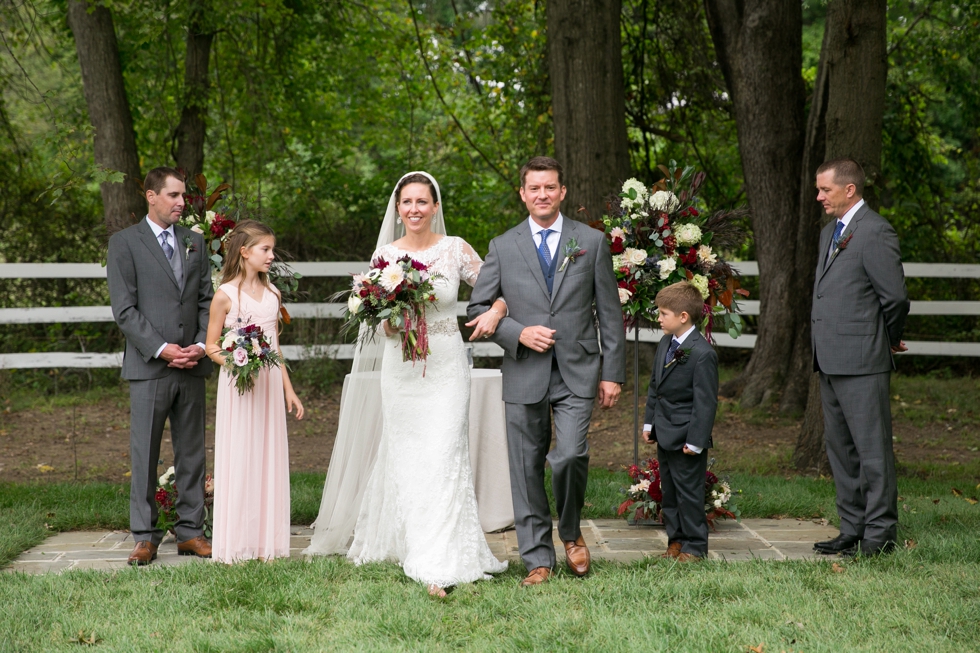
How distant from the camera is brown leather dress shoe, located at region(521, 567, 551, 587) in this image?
16.7ft

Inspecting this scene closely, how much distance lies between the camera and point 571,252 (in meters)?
5.19

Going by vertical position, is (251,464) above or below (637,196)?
below

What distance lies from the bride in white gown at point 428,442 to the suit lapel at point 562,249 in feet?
1.04

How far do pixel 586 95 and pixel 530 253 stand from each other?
5.50 m

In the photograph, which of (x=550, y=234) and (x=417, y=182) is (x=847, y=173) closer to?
(x=550, y=234)

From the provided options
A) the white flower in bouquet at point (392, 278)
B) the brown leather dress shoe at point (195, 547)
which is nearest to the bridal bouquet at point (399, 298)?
the white flower in bouquet at point (392, 278)

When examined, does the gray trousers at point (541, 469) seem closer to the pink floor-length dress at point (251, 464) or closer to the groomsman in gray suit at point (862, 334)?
the pink floor-length dress at point (251, 464)

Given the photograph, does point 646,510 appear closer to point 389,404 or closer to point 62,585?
point 389,404

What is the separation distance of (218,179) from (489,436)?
39.6 ft

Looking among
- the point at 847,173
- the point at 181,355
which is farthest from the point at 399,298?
the point at 847,173

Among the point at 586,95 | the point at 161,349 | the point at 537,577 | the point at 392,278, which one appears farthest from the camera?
the point at 586,95

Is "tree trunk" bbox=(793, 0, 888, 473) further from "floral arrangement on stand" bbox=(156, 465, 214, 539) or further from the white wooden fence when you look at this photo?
"floral arrangement on stand" bbox=(156, 465, 214, 539)

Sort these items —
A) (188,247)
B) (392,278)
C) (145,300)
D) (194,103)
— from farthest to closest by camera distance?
(194,103) < (188,247) < (145,300) < (392,278)

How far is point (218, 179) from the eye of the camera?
667 inches
